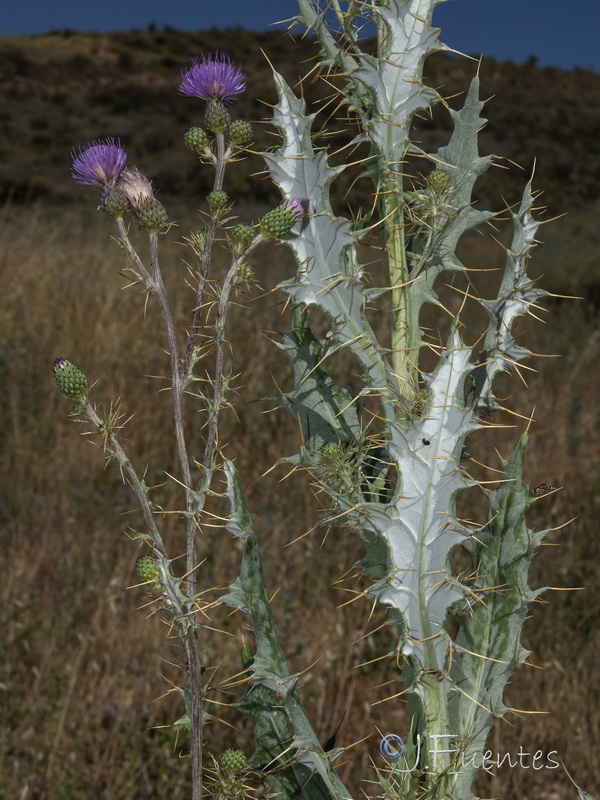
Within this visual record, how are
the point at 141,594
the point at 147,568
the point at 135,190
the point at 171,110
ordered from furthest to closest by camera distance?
the point at 171,110 → the point at 141,594 → the point at 135,190 → the point at 147,568

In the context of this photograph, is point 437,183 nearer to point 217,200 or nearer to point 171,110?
point 217,200

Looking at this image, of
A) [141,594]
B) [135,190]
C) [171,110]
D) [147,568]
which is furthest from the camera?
[171,110]

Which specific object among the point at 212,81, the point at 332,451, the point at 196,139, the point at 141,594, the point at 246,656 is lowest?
the point at 141,594

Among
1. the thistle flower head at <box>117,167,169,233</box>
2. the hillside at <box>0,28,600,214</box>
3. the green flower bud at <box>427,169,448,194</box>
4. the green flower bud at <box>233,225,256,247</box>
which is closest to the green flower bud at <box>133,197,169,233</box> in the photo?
the thistle flower head at <box>117,167,169,233</box>

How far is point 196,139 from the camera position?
1.19m

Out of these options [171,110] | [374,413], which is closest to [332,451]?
[374,413]

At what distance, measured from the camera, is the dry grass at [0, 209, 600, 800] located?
2.54 meters

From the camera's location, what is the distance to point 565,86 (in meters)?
29.0

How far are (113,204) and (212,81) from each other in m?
0.26

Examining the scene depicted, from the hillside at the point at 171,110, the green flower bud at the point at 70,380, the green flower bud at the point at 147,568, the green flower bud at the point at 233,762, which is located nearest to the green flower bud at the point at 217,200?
the green flower bud at the point at 70,380

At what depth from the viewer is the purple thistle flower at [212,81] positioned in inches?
47.8

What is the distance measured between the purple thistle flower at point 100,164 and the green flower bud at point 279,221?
0.24 m

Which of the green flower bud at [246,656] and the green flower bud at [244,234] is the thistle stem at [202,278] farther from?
the green flower bud at [246,656]

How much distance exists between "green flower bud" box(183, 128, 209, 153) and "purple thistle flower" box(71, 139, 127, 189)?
0.10m
